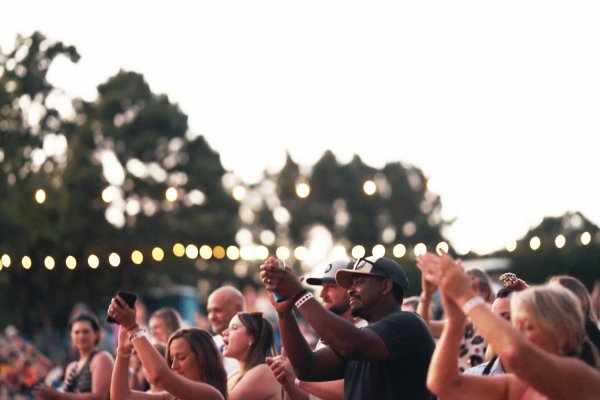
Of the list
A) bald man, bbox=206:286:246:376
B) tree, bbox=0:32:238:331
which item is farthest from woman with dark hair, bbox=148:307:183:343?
tree, bbox=0:32:238:331

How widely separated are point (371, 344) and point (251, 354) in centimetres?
247

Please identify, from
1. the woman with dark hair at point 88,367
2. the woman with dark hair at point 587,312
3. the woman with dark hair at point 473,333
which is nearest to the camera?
the woman with dark hair at point 587,312

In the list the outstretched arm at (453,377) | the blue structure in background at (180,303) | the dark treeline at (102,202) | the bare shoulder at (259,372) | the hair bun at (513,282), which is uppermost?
the dark treeline at (102,202)

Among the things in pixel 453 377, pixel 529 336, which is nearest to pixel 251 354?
pixel 453 377

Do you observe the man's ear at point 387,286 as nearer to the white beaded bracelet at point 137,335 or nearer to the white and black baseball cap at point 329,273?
the white and black baseball cap at point 329,273

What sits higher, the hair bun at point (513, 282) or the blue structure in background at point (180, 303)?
the blue structure in background at point (180, 303)

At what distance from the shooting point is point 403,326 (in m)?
6.21

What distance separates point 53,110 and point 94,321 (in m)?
36.0

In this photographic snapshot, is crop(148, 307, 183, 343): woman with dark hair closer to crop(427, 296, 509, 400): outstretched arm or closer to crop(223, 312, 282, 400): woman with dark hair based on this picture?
crop(223, 312, 282, 400): woman with dark hair

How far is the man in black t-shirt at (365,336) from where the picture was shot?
586 cm

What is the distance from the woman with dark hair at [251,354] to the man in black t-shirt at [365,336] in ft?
5.22

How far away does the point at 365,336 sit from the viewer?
235 inches

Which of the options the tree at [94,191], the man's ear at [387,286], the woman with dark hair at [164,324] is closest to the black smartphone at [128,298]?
the man's ear at [387,286]

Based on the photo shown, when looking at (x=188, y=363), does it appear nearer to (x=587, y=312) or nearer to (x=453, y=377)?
(x=587, y=312)
